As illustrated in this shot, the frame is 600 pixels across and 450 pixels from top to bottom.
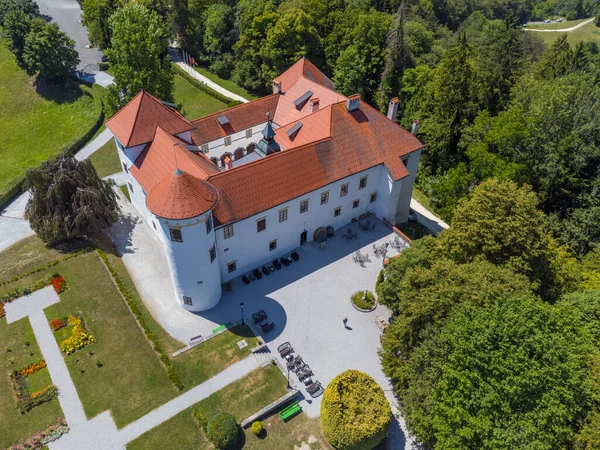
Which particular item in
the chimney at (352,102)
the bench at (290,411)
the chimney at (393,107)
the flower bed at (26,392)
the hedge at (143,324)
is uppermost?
the chimney at (352,102)

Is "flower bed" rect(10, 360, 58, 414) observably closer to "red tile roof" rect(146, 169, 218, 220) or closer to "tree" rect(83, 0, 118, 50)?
"red tile roof" rect(146, 169, 218, 220)

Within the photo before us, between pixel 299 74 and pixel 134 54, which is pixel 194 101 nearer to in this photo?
pixel 134 54

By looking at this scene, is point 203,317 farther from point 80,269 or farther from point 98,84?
point 98,84

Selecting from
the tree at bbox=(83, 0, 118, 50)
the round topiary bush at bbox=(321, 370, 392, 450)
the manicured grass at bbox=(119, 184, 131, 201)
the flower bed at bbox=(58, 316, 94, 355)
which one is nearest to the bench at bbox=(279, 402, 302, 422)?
the round topiary bush at bbox=(321, 370, 392, 450)

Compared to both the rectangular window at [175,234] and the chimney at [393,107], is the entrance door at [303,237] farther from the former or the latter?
the chimney at [393,107]

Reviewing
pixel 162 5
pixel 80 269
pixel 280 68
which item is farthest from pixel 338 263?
pixel 162 5

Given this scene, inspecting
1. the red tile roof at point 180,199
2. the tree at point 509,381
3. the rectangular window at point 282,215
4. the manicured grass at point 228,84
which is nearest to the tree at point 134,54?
the manicured grass at point 228,84
